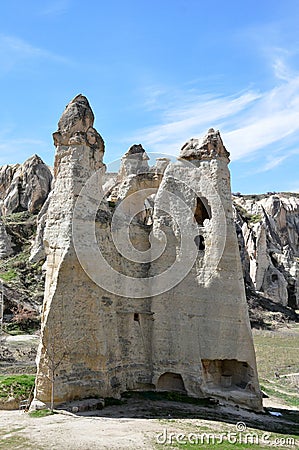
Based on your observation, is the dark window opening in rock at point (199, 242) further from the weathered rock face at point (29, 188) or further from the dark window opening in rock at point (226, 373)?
the weathered rock face at point (29, 188)

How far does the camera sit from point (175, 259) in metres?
23.1

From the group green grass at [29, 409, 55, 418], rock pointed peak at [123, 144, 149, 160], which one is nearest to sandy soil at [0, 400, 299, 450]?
green grass at [29, 409, 55, 418]

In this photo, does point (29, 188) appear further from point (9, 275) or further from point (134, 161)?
point (134, 161)

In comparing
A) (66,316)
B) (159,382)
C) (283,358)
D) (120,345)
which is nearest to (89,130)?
(66,316)

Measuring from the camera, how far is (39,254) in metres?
53.8

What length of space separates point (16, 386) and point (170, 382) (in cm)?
679

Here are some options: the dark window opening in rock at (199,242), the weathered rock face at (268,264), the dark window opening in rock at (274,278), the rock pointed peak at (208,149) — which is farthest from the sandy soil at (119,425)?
the dark window opening in rock at (274,278)

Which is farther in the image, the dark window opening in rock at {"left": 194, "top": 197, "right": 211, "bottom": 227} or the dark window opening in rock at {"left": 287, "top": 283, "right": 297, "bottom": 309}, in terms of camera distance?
the dark window opening in rock at {"left": 287, "top": 283, "right": 297, "bottom": 309}

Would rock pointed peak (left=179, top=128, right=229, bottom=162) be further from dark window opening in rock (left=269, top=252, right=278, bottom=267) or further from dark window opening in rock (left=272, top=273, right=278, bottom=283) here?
dark window opening in rock (left=269, top=252, right=278, bottom=267)

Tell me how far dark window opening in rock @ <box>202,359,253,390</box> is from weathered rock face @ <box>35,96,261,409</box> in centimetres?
5

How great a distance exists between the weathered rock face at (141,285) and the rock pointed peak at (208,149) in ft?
0.33

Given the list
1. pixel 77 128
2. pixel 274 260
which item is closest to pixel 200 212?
pixel 77 128

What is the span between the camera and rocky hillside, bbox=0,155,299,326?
4978 cm

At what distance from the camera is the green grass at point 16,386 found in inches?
821
